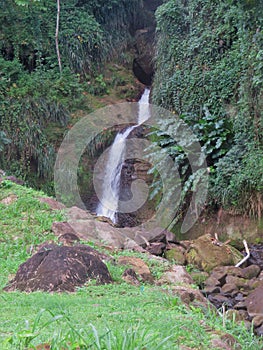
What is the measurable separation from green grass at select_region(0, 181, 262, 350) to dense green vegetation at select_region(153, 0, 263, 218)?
12.9ft

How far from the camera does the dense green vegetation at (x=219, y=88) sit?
10672 millimetres

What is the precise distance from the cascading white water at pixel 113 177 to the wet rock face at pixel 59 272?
7.02m

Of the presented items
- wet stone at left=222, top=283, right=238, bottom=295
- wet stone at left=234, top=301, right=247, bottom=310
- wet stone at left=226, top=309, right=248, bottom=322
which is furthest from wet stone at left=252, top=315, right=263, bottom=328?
wet stone at left=222, top=283, right=238, bottom=295

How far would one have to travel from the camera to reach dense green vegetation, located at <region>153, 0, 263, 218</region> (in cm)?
1067

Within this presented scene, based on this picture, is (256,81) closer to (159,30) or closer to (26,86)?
(159,30)

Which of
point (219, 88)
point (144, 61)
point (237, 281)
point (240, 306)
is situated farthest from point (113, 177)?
point (240, 306)

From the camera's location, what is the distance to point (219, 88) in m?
12.3

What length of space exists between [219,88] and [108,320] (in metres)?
9.26

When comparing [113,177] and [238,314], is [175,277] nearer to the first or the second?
[238,314]

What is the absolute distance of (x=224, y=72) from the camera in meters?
12.1

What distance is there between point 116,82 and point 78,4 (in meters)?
3.27

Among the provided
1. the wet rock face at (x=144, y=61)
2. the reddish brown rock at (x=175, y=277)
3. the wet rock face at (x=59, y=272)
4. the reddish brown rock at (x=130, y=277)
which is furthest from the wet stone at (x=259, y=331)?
the wet rock face at (x=144, y=61)

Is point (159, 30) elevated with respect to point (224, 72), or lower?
elevated

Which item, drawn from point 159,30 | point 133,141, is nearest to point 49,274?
point 133,141
